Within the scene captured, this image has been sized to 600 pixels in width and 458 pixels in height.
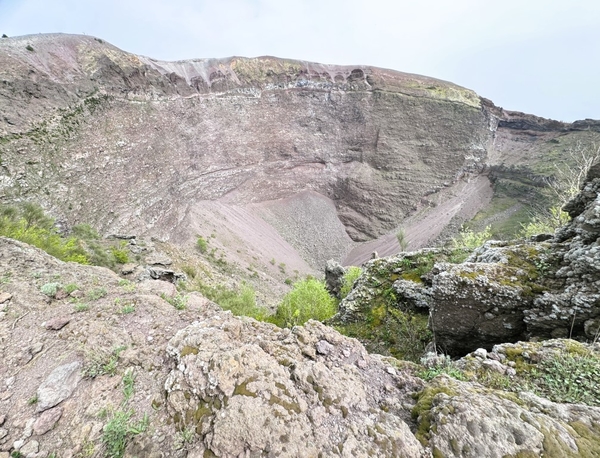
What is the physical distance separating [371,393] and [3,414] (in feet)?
16.7

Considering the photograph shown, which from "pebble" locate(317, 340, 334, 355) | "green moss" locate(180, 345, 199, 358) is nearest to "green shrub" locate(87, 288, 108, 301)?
"green moss" locate(180, 345, 199, 358)

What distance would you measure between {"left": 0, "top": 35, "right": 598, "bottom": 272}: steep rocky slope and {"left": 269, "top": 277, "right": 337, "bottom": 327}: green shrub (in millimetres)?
16933

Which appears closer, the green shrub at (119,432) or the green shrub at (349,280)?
the green shrub at (119,432)

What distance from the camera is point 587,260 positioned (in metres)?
6.41

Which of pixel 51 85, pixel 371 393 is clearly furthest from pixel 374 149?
pixel 371 393

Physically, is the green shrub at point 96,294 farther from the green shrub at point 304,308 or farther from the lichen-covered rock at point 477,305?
the green shrub at point 304,308

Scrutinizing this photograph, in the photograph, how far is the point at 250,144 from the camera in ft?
166

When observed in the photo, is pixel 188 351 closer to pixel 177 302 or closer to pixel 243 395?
pixel 243 395

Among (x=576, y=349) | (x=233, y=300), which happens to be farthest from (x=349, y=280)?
(x=576, y=349)

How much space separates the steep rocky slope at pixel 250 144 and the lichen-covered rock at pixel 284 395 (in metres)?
27.5

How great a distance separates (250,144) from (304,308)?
40.0 m

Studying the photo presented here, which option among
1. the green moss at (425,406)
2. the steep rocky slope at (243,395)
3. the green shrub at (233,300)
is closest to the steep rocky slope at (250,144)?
the green shrub at (233,300)

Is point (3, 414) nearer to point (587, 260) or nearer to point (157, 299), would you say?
point (157, 299)

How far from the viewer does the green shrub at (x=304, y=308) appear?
1686 centimetres
